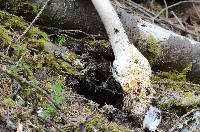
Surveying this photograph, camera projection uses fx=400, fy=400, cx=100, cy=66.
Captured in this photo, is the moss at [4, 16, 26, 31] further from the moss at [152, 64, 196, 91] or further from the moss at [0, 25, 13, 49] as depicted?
the moss at [152, 64, 196, 91]

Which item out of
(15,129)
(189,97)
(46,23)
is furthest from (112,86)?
(15,129)

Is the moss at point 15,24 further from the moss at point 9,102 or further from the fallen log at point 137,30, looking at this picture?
the moss at point 9,102

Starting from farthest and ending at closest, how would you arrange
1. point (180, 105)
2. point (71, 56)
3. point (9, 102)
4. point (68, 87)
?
point (71, 56) < point (180, 105) < point (68, 87) < point (9, 102)

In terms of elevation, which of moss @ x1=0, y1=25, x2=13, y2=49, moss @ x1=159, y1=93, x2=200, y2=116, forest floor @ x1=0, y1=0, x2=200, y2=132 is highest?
moss @ x1=0, y1=25, x2=13, y2=49

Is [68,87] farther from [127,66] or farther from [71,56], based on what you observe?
[127,66]

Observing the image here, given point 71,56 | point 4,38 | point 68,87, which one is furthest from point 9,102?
point 71,56

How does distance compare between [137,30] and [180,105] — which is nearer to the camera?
[180,105]

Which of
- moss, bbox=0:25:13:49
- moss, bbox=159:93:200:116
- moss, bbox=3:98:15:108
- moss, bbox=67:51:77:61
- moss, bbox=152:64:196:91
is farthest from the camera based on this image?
moss, bbox=152:64:196:91

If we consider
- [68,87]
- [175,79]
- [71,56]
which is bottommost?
[175,79]

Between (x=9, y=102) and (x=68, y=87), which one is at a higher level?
(x=9, y=102)

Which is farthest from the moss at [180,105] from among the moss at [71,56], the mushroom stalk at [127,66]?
the moss at [71,56]

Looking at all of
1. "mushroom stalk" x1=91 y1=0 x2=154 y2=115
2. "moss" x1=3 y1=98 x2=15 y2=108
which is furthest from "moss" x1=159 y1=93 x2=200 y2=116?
"moss" x1=3 y1=98 x2=15 y2=108

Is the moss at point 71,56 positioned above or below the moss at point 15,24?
below
